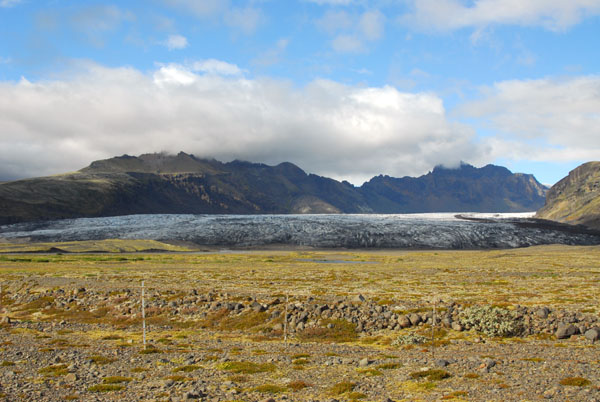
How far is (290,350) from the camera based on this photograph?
2808cm

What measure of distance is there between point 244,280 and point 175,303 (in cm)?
2335

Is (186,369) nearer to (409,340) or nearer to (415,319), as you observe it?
(409,340)

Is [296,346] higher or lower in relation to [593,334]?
lower

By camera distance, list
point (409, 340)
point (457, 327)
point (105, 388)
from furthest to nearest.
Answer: point (457, 327), point (409, 340), point (105, 388)

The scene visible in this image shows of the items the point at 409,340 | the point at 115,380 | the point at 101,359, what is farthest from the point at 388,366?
the point at 101,359

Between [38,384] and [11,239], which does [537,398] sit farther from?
[11,239]

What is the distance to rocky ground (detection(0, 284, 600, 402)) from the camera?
19.2 m

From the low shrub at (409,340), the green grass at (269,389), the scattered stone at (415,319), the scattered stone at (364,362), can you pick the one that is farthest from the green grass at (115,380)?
the scattered stone at (415,319)

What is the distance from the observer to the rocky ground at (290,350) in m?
19.2

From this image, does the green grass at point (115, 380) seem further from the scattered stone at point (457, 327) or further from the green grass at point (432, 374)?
the scattered stone at point (457, 327)

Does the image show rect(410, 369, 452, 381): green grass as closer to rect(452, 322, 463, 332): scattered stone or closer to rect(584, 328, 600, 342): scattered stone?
rect(452, 322, 463, 332): scattered stone

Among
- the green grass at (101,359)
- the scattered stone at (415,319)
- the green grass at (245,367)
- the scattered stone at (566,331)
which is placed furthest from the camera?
the scattered stone at (415,319)

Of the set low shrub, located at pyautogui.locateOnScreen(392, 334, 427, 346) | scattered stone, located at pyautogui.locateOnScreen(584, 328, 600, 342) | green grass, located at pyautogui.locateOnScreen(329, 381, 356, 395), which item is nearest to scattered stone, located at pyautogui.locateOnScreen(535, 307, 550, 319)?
scattered stone, located at pyautogui.locateOnScreen(584, 328, 600, 342)

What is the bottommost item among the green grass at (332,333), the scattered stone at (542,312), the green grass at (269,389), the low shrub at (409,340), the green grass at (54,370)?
the green grass at (332,333)
